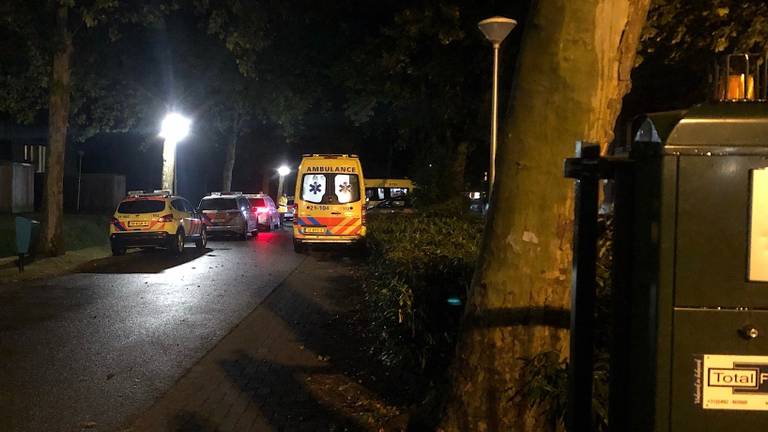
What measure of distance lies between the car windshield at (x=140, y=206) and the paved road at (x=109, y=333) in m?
2.50

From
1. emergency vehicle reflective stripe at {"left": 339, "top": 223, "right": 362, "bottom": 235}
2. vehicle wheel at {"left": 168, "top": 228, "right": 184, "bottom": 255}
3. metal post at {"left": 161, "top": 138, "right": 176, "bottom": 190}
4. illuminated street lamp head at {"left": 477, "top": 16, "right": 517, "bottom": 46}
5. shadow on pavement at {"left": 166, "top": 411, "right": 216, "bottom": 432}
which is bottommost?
shadow on pavement at {"left": 166, "top": 411, "right": 216, "bottom": 432}

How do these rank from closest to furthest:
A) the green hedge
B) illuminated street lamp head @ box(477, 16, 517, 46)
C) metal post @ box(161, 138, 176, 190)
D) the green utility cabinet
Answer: the green utility cabinet, the green hedge, illuminated street lamp head @ box(477, 16, 517, 46), metal post @ box(161, 138, 176, 190)

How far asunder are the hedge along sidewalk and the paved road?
632 mm

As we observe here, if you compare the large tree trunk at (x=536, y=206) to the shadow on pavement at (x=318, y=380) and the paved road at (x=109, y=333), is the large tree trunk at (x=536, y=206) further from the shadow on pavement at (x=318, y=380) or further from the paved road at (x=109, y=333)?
the paved road at (x=109, y=333)

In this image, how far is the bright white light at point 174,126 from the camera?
2598 centimetres

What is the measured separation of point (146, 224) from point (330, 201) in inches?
199

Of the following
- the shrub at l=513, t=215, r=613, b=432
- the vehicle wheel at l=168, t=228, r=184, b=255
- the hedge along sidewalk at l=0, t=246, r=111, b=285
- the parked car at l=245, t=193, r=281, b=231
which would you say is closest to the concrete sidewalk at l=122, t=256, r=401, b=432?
the shrub at l=513, t=215, r=613, b=432

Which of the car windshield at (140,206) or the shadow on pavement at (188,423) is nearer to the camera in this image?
the shadow on pavement at (188,423)

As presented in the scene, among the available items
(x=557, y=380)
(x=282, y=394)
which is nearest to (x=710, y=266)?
(x=557, y=380)

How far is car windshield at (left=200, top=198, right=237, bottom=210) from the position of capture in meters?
→ 25.5

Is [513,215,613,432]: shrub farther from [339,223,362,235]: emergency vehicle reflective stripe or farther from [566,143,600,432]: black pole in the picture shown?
[339,223,362,235]: emergency vehicle reflective stripe

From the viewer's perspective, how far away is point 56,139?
1775cm

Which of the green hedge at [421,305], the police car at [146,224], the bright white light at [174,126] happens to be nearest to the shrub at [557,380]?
the green hedge at [421,305]

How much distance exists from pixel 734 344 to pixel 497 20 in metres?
8.41
